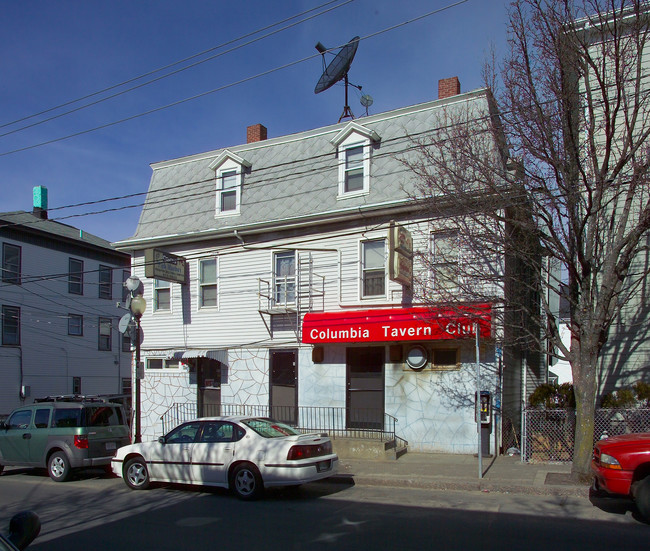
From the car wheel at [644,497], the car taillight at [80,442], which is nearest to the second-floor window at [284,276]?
the car taillight at [80,442]

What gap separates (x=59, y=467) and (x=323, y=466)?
21.3 feet

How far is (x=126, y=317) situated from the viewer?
54.3 feet

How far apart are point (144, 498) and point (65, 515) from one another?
65.9 inches

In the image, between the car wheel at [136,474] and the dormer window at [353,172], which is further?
the dormer window at [353,172]

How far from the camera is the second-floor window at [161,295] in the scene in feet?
67.2

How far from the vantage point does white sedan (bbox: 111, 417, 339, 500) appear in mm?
10945

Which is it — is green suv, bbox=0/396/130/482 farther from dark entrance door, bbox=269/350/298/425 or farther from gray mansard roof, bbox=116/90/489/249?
gray mansard roof, bbox=116/90/489/249

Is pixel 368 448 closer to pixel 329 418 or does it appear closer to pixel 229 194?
pixel 329 418

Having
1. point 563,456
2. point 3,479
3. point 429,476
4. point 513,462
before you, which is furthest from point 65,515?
point 563,456

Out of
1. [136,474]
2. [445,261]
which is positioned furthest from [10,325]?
[445,261]

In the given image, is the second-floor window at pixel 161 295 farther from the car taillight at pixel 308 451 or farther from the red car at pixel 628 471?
the red car at pixel 628 471

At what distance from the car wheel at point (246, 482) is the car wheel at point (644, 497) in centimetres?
594

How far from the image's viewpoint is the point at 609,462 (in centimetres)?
900

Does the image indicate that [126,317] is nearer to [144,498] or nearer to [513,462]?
[144,498]
